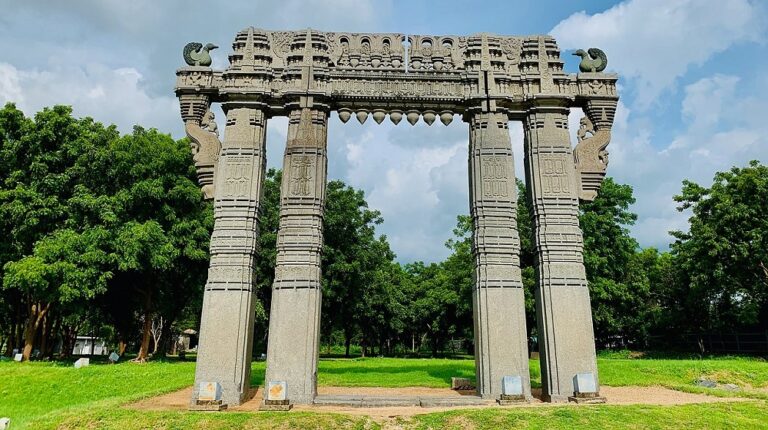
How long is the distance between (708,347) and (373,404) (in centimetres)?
2878

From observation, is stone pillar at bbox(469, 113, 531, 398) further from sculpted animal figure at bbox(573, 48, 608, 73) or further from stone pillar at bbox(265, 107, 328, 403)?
stone pillar at bbox(265, 107, 328, 403)

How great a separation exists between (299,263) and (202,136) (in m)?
3.54

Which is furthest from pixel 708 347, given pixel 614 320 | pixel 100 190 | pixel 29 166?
pixel 29 166

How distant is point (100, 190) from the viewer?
19750 mm

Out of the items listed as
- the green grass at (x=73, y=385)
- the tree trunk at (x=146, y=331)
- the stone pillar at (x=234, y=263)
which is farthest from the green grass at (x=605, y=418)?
the tree trunk at (x=146, y=331)

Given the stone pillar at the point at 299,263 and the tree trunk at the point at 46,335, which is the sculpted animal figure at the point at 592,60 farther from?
the tree trunk at the point at 46,335

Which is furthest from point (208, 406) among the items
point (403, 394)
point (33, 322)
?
point (33, 322)

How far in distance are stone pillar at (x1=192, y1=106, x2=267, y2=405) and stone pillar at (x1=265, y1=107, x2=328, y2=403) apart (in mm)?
533

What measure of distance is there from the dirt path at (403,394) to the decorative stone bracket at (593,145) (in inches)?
164

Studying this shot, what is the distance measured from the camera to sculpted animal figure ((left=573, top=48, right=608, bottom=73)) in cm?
1129

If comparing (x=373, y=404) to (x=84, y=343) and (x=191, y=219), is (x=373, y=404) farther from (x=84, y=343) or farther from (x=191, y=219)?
(x=84, y=343)

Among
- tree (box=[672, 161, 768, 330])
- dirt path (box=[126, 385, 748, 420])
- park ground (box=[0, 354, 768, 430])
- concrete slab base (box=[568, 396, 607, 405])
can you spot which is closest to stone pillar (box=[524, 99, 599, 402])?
concrete slab base (box=[568, 396, 607, 405])

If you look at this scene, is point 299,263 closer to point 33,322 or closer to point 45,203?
point 45,203

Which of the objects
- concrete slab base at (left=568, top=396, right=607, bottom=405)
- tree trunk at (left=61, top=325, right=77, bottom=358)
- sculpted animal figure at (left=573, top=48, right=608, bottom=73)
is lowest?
concrete slab base at (left=568, top=396, right=607, bottom=405)
